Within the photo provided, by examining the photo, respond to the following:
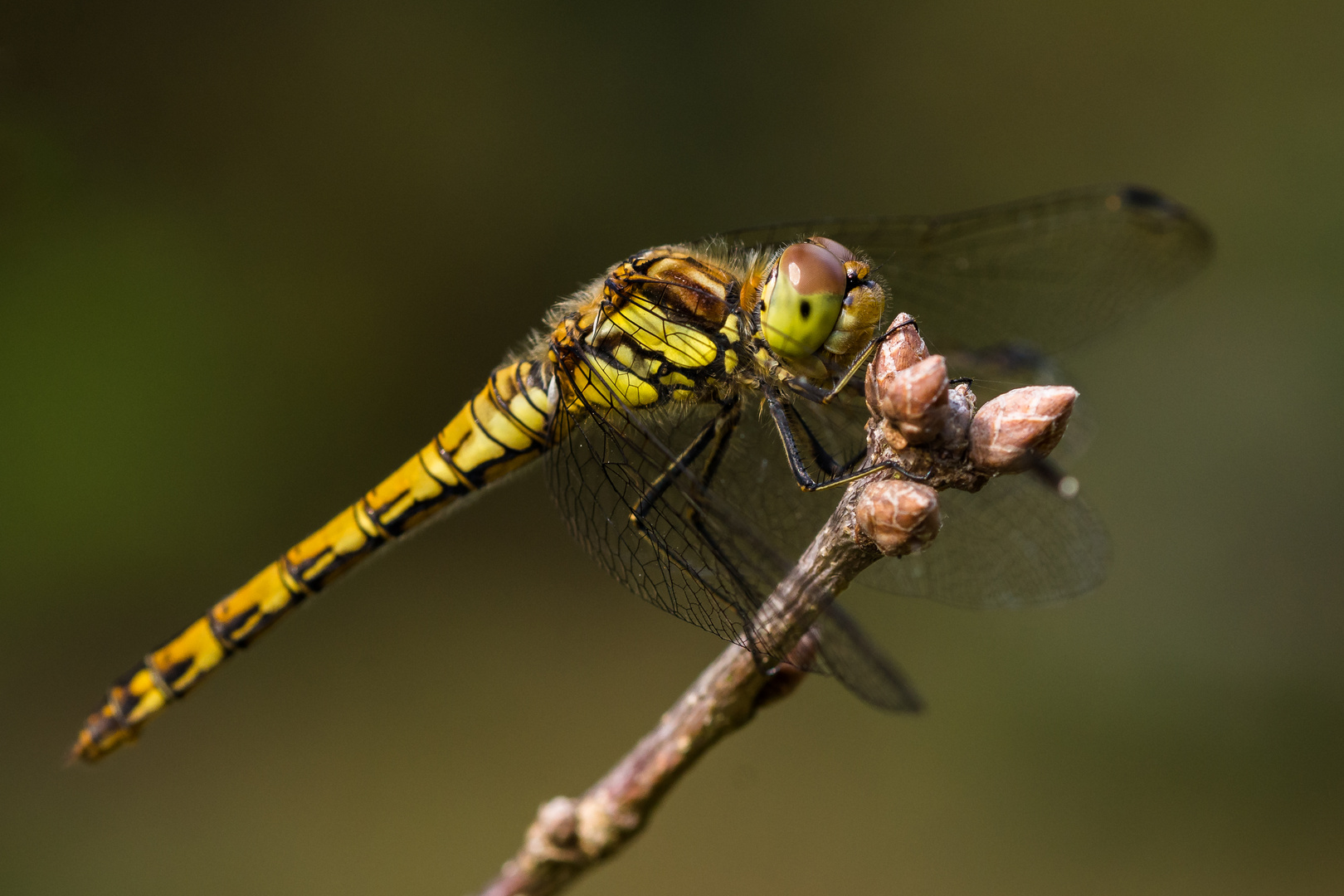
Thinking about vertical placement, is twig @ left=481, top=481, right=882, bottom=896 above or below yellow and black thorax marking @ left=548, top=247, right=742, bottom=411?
below

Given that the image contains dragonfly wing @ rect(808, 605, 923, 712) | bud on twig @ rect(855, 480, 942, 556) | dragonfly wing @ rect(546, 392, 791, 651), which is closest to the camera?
bud on twig @ rect(855, 480, 942, 556)

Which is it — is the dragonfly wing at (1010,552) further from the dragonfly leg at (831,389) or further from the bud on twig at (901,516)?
the bud on twig at (901,516)

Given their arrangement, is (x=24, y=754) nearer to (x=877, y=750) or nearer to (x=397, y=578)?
(x=397, y=578)

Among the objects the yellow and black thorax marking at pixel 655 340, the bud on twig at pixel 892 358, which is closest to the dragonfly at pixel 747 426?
the yellow and black thorax marking at pixel 655 340

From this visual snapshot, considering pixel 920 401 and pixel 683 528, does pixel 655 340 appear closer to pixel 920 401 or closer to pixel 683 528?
pixel 683 528

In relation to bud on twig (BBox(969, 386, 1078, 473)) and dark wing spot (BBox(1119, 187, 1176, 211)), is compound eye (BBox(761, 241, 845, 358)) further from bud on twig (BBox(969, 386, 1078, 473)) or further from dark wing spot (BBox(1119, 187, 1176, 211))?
dark wing spot (BBox(1119, 187, 1176, 211))

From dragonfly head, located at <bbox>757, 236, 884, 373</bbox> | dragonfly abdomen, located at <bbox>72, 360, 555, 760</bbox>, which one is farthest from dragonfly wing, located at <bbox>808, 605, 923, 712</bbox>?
dragonfly abdomen, located at <bbox>72, 360, 555, 760</bbox>
